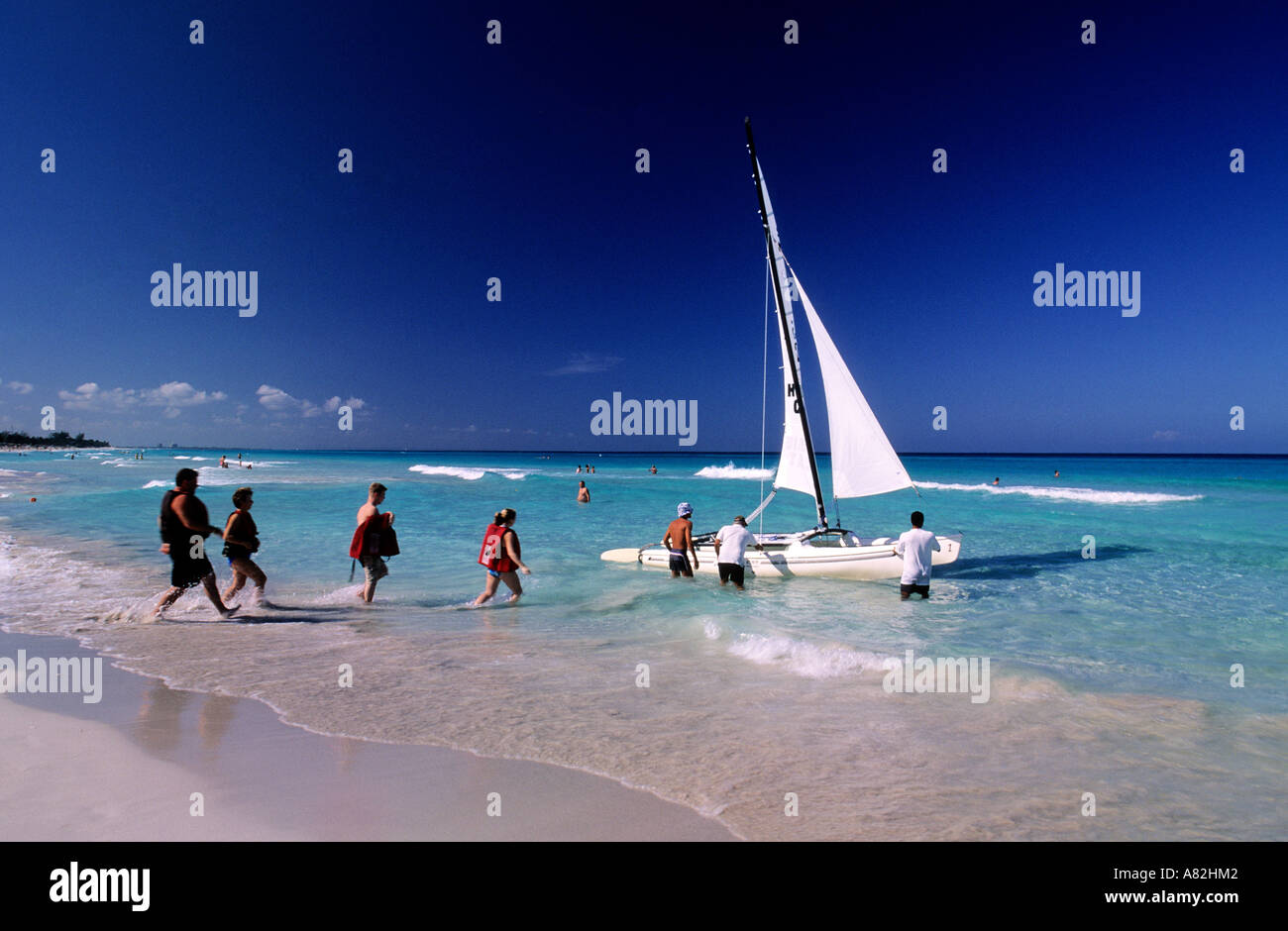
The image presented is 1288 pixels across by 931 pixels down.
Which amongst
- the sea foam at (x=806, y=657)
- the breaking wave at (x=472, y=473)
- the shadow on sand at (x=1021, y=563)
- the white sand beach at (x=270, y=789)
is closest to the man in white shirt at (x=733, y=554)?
the sea foam at (x=806, y=657)

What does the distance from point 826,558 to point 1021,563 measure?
7129 mm

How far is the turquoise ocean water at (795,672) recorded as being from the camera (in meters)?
4.71

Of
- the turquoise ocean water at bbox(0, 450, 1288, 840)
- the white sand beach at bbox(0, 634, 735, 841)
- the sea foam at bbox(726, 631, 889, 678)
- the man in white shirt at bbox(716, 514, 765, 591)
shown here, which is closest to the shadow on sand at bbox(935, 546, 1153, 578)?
the turquoise ocean water at bbox(0, 450, 1288, 840)

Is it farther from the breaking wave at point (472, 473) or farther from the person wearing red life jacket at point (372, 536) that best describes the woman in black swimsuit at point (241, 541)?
the breaking wave at point (472, 473)

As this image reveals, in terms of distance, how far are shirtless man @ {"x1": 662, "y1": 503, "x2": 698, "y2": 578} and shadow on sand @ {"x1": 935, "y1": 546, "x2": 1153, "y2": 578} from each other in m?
6.10

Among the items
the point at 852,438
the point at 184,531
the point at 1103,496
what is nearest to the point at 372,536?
the point at 184,531

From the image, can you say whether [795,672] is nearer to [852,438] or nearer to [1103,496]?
[852,438]

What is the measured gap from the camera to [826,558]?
1352 centimetres

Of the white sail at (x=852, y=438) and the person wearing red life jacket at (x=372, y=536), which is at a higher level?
the white sail at (x=852, y=438)

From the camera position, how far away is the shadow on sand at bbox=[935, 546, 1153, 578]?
15531mm

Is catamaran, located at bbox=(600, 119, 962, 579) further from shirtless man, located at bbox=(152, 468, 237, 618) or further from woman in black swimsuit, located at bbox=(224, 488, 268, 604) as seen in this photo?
shirtless man, located at bbox=(152, 468, 237, 618)

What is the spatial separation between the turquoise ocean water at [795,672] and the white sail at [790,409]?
236 centimetres
